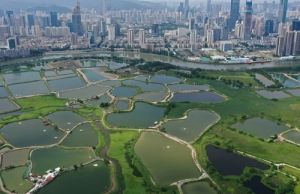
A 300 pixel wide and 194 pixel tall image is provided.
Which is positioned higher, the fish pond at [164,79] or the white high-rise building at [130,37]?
the white high-rise building at [130,37]

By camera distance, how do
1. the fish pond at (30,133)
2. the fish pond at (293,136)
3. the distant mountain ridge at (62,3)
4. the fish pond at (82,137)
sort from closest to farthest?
the fish pond at (82,137) < the fish pond at (30,133) < the fish pond at (293,136) < the distant mountain ridge at (62,3)

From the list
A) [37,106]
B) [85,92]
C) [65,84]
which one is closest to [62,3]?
[65,84]

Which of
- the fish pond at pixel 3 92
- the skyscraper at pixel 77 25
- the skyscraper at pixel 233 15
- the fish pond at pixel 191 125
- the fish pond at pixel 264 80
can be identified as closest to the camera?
the fish pond at pixel 191 125

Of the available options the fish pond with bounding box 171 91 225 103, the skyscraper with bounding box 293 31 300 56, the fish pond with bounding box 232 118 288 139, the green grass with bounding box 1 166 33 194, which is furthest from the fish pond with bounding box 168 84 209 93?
the skyscraper with bounding box 293 31 300 56

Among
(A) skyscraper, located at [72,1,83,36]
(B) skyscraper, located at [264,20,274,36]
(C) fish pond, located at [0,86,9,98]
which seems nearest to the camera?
(C) fish pond, located at [0,86,9,98]

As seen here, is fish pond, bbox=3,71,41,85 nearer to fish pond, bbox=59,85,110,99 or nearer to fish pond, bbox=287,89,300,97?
fish pond, bbox=59,85,110,99

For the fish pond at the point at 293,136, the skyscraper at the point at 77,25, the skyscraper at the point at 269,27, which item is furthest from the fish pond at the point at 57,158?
the skyscraper at the point at 269,27

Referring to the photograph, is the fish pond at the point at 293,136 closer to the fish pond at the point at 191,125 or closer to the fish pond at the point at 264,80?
the fish pond at the point at 191,125
